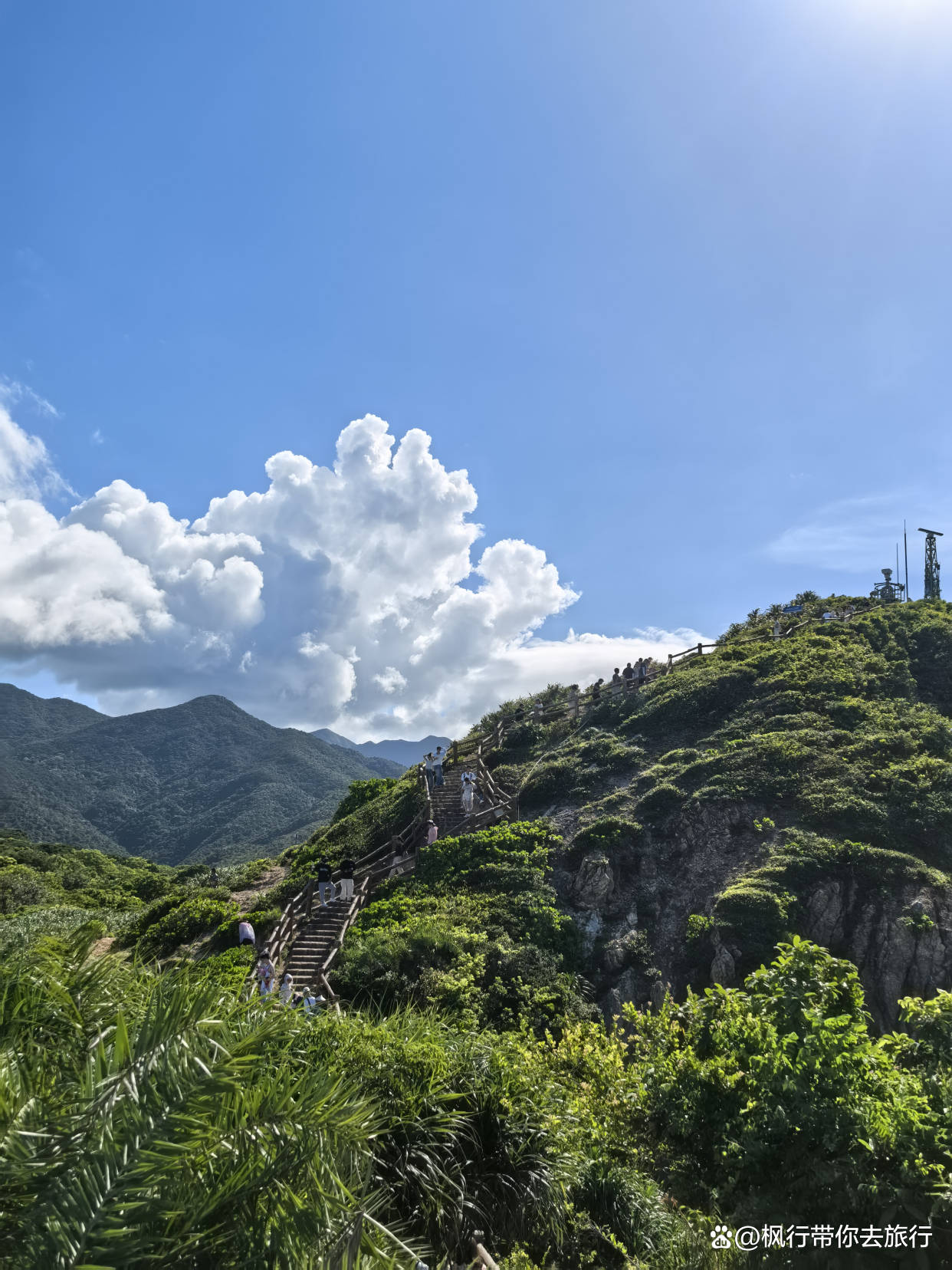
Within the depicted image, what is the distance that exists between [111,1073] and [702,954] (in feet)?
50.4

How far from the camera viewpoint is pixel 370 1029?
825 cm

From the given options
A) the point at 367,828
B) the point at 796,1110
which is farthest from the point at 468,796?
the point at 796,1110

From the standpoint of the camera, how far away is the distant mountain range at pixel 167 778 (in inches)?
4424

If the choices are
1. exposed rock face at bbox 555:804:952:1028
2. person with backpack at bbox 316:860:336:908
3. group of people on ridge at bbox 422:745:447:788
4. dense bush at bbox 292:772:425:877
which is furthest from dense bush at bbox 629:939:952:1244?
dense bush at bbox 292:772:425:877

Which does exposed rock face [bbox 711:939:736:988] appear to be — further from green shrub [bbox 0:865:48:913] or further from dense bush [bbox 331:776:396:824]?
green shrub [bbox 0:865:48:913]

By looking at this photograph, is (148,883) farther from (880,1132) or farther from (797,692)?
(880,1132)

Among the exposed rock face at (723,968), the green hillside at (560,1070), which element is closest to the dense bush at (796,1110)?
the green hillside at (560,1070)

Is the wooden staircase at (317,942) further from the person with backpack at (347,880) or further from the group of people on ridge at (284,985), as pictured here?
the group of people on ridge at (284,985)

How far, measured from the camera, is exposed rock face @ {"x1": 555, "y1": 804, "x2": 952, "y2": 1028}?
49.4 ft

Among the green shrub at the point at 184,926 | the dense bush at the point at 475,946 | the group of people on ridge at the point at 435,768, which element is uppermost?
the group of people on ridge at the point at 435,768

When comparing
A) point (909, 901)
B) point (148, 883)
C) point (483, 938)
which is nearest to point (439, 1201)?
point (483, 938)

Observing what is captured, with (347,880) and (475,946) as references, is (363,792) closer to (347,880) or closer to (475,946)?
(347,880)

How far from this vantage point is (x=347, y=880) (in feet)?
69.7

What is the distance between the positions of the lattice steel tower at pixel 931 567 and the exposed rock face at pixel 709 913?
102 feet
